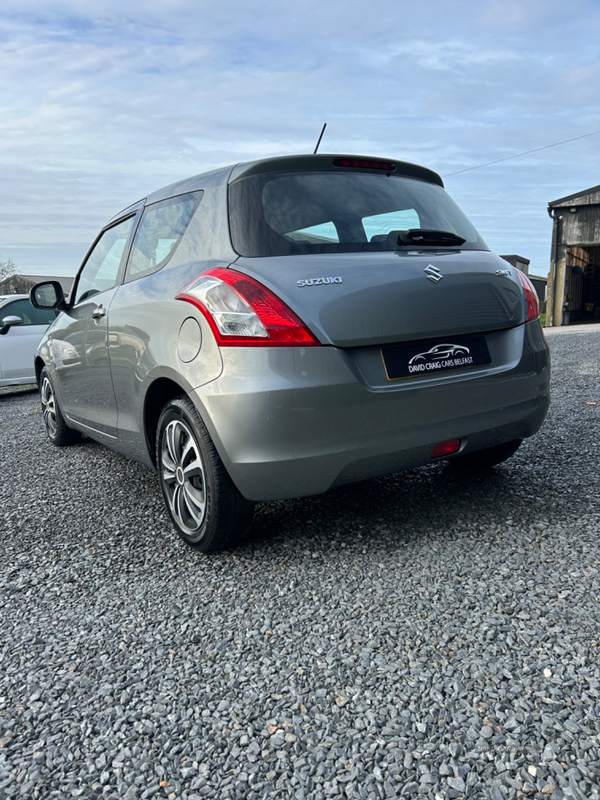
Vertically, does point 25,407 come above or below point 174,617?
below

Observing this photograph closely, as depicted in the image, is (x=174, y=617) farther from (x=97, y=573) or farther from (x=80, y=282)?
(x=80, y=282)

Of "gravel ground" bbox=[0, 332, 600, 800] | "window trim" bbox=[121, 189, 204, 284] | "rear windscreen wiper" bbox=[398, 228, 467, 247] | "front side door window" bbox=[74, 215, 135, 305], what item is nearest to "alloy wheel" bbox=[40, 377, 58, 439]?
"front side door window" bbox=[74, 215, 135, 305]

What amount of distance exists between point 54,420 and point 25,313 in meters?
6.06

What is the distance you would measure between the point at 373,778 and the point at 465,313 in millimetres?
1935

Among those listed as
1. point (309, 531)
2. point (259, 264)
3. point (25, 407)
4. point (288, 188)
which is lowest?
point (25, 407)

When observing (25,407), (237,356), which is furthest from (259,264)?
(25,407)

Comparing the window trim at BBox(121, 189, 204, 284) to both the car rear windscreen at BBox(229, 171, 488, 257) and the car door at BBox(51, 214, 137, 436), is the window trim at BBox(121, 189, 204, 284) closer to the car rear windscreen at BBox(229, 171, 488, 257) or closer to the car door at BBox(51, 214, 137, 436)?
the car door at BBox(51, 214, 137, 436)

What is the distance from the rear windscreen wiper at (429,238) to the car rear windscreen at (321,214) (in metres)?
0.03

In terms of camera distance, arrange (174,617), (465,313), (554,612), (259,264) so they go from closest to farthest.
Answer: (554,612) < (174,617) < (259,264) < (465,313)

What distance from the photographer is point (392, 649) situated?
2180 millimetres

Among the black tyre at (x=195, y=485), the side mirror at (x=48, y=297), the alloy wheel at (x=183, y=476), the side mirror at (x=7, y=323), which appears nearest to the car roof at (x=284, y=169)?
the black tyre at (x=195, y=485)

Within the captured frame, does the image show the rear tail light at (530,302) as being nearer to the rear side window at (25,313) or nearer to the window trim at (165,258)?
the window trim at (165,258)

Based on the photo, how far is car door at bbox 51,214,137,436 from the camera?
13.0 ft

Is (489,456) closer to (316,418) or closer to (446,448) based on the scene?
(446,448)
